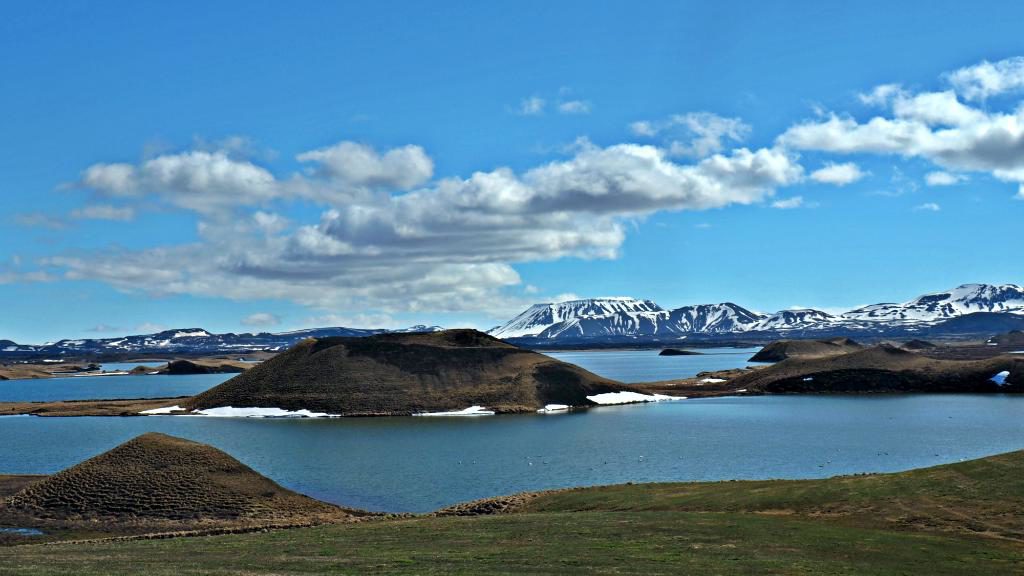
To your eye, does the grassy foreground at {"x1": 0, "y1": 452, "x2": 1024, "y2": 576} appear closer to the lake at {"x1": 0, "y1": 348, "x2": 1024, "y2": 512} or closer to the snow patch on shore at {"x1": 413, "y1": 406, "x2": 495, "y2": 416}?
the lake at {"x1": 0, "y1": 348, "x2": 1024, "y2": 512}

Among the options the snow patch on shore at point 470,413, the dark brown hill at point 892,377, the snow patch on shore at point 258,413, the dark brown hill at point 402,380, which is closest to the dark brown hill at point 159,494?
the snow patch on shore at point 258,413


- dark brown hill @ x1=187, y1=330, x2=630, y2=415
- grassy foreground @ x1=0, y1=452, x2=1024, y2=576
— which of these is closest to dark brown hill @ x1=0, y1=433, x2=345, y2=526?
grassy foreground @ x1=0, y1=452, x2=1024, y2=576

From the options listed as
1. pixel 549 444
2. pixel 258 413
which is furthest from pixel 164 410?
pixel 549 444

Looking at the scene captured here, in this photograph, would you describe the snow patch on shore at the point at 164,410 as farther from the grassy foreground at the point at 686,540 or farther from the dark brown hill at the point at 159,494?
the grassy foreground at the point at 686,540

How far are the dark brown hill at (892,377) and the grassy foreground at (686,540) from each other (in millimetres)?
143854

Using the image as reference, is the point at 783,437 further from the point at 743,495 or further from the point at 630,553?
the point at 630,553

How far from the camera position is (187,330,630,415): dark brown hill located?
5743 inches

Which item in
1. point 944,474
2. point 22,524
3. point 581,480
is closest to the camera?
point 944,474

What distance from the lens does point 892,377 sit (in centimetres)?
18725

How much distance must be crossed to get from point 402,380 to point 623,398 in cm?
4224

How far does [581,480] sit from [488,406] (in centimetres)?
7878

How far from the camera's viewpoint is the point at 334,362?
157875 millimetres

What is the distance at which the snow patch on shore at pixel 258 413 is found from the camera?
14010 cm

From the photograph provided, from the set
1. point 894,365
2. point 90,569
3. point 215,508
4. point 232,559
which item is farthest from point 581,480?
point 894,365
